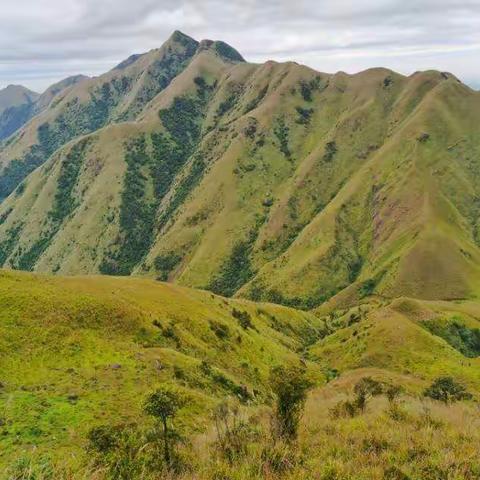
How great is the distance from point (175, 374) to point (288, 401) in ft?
149

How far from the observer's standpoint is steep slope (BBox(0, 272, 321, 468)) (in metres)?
45.2

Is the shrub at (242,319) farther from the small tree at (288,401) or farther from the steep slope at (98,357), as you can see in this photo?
the small tree at (288,401)

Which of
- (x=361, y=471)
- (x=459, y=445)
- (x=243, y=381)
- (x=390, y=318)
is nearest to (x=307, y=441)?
(x=361, y=471)

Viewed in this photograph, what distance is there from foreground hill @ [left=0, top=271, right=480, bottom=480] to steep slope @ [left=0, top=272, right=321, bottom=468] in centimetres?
19

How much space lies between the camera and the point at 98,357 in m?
62.5

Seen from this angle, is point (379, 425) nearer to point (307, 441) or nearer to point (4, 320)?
point (307, 441)

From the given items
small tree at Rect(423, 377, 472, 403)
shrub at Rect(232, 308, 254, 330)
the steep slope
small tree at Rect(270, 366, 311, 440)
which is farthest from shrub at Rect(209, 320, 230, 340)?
small tree at Rect(270, 366, 311, 440)

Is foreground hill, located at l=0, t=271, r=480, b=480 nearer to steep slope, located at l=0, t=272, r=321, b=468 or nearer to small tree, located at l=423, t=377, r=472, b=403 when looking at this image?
steep slope, located at l=0, t=272, r=321, b=468

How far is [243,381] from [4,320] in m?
35.4

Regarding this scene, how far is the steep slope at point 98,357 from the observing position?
148 ft

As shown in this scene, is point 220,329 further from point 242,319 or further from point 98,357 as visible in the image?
point 98,357

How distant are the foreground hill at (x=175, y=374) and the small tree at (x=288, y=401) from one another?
599 mm

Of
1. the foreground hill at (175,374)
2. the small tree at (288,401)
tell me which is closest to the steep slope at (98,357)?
the foreground hill at (175,374)

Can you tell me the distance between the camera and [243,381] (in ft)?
259
